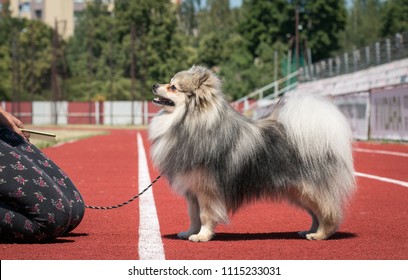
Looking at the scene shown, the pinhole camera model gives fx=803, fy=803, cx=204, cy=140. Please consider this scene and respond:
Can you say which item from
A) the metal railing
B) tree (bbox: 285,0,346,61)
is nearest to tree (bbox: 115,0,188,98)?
tree (bbox: 285,0,346,61)

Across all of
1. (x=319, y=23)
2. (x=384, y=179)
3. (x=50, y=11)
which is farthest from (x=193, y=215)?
(x=50, y=11)

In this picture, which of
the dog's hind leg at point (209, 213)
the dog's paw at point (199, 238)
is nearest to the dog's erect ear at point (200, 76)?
the dog's hind leg at point (209, 213)

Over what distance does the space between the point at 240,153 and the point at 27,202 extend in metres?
1.76

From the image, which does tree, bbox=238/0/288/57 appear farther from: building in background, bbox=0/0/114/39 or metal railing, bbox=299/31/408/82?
building in background, bbox=0/0/114/39

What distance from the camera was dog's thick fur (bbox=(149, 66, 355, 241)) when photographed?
657 cm

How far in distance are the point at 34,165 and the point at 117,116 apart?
70945mm

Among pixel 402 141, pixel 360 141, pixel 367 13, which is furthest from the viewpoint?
pixel 367 13

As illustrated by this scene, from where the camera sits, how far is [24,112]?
78.2 metres

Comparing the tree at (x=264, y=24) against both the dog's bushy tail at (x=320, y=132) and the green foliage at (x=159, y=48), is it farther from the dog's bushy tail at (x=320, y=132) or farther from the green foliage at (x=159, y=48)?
the dog's bushy tail at (x=320, y=132)

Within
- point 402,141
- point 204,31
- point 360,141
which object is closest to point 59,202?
point 402,141

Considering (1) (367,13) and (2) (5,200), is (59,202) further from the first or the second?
(1) (367,13)

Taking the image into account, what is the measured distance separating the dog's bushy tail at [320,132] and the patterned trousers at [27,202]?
199 cm

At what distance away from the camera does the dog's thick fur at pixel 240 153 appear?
6.57 metres

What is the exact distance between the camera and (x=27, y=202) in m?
6.26
